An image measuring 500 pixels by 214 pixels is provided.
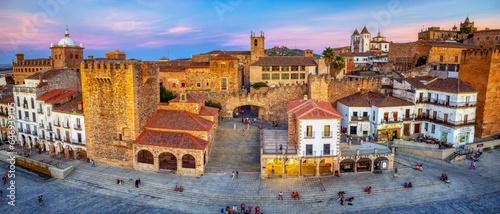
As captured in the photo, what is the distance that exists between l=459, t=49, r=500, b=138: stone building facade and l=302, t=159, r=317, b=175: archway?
24072 mm

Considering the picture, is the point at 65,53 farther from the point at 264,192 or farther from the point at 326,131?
the point at 326,131

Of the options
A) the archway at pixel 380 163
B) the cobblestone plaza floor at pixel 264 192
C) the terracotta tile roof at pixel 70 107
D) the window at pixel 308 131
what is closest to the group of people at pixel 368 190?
the cobblestone plaza floor at pixel 264 192

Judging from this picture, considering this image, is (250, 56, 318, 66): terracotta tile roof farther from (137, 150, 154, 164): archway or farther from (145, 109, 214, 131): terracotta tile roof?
(137, 150, 154, 164): archway

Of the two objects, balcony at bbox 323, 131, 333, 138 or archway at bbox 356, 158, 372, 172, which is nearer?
balcony at bbox 323, 131, 333, 138

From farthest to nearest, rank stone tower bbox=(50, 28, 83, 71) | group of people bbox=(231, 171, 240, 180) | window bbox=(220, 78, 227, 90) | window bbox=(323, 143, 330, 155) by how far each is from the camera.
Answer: stone tower bbox=(50, 28, 83, 71) < window bbox=(220, 78, 227, 90) < group of people bbox=(231, 171, 240, 180) < window bbox=(323, 143, 330, 155)

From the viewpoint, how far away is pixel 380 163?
2955cm

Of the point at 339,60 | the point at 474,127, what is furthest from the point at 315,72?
the point at 474,127

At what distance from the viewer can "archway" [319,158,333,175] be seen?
29.5m

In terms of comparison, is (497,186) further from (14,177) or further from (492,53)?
(14,177)

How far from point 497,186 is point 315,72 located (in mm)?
32920

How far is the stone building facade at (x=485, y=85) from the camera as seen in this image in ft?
122

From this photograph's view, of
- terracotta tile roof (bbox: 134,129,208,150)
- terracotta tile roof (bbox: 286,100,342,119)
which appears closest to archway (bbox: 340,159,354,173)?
terracotta tile roof (bbox: 286,100,342,119)

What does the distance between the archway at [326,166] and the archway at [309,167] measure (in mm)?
714

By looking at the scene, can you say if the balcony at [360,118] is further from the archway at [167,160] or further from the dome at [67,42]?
the dome at [67,42]
